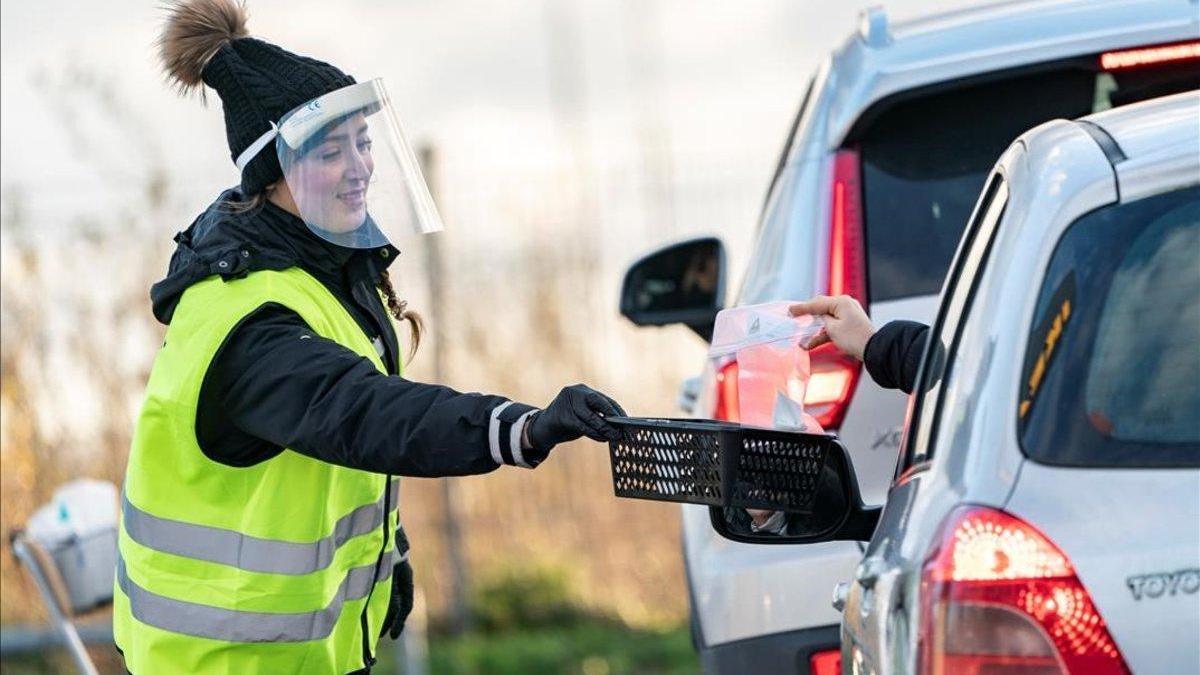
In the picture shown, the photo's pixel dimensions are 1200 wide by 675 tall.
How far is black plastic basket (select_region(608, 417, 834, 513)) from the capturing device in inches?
134

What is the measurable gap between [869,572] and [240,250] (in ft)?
4.78

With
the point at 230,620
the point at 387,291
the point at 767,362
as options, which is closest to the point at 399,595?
the point at 387,291

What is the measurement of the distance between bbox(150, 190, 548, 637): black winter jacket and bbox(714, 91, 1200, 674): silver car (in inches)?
34.5

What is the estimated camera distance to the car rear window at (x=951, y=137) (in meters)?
4.68

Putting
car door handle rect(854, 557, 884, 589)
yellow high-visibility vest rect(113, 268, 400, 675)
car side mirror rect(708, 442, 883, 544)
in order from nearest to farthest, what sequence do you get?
1. car door handle rect(854, 557, 884, 589)
2. car side mirror rect(708, 442, 883, 544)
3. yellow high-visibility vest rect(113, 268, 400, 675)

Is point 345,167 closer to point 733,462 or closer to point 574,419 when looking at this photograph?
point 574,419

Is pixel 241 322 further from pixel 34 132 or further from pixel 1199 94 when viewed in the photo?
pixel 34 132

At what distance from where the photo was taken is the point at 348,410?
372 cm

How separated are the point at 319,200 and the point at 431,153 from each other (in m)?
6.45

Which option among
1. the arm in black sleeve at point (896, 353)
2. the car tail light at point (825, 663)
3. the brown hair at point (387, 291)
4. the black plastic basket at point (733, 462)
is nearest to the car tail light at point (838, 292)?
the arm in black sleeve at point (896, 353)

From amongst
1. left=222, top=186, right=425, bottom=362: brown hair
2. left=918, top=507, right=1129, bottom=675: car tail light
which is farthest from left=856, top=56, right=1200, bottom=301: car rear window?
left=918, top=507, right=1129, bottom=675: car tail light

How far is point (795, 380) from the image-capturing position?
153 inches

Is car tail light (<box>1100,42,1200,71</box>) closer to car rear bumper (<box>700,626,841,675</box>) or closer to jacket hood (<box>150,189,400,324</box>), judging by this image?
car rear bumper (<box>700,626,841,675</box>)

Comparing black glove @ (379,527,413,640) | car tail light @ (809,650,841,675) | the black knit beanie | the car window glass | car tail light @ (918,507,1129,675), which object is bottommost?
car tail light @ (809,650,841,675)
